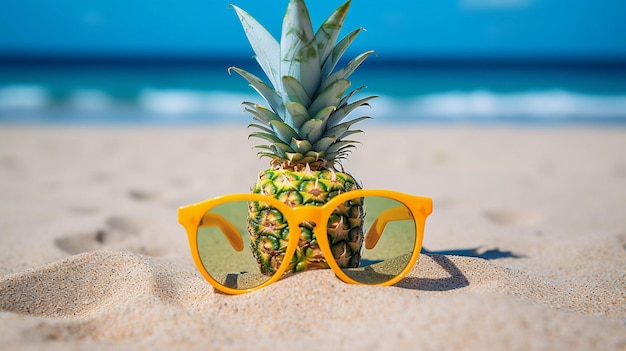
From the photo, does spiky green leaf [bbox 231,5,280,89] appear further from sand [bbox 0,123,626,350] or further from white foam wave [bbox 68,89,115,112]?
white foam wave [bbox 68,89,115,112]

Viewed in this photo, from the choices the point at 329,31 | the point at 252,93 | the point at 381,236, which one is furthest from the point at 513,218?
the point at 252,93

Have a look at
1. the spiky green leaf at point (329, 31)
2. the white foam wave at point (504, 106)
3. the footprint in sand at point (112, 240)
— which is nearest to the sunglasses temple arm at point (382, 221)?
the spiky green leaf at point (329, 31)

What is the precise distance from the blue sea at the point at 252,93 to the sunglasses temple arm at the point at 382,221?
9.72m

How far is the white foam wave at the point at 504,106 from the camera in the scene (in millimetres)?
14625

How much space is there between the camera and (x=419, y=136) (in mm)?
9375

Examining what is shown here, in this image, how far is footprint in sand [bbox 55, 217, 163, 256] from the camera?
339cm

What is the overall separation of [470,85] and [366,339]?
914 inches

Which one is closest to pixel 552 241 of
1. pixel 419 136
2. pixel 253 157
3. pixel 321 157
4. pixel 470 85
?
pixel 321 157

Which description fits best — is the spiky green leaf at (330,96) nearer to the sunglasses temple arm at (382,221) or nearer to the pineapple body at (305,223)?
the pineapple body at (305,223)

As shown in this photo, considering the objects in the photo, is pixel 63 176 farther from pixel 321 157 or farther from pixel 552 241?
pixel 552 241

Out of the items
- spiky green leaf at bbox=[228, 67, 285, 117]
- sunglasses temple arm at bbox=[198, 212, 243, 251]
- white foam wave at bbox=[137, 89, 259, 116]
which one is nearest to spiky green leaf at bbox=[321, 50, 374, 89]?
spiky green leaf at bbox=[228, 67, 285, 117]

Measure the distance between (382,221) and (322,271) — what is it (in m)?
0.46

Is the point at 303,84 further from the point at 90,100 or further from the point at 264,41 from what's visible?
the point at 90,100

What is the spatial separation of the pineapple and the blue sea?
9.86m
